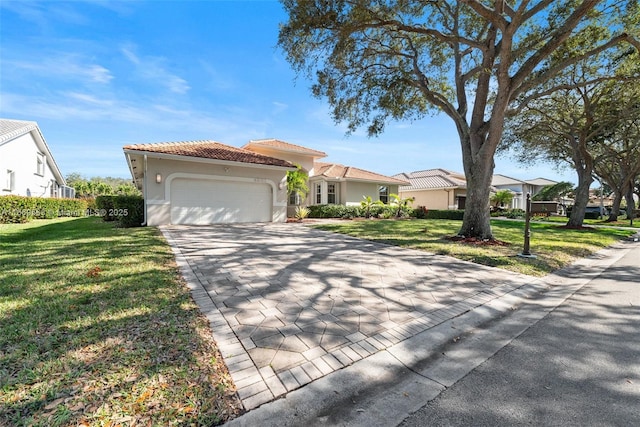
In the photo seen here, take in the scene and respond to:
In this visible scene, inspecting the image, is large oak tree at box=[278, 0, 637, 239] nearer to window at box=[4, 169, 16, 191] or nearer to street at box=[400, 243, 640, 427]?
street at box=[400, 243, 640, 427]

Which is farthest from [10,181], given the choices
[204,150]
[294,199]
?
[294,199]

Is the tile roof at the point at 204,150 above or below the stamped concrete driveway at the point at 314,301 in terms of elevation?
above

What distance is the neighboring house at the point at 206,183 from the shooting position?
11859 millimetres

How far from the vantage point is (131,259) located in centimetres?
566

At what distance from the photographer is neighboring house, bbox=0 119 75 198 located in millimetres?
16797

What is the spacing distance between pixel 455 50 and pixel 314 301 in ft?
36.3

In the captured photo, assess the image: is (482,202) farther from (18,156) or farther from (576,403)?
(18,156)

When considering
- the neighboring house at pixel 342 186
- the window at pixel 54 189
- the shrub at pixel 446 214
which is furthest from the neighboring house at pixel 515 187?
the window at pixel 54 189

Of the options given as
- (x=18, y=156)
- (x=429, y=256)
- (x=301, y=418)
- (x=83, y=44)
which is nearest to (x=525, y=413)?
(x=301, y=418)

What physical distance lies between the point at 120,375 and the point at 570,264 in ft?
29.1

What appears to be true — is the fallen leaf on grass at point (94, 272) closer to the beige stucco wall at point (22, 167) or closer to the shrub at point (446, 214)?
the beige stucco wall at point (22, 167)

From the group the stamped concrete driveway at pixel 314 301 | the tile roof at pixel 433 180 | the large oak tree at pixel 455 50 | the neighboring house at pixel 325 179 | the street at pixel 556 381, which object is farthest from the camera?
the tile roof at pixel 433 180

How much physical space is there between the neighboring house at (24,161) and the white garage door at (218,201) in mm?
12924

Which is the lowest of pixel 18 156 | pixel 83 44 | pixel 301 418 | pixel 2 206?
pixel 301 418
